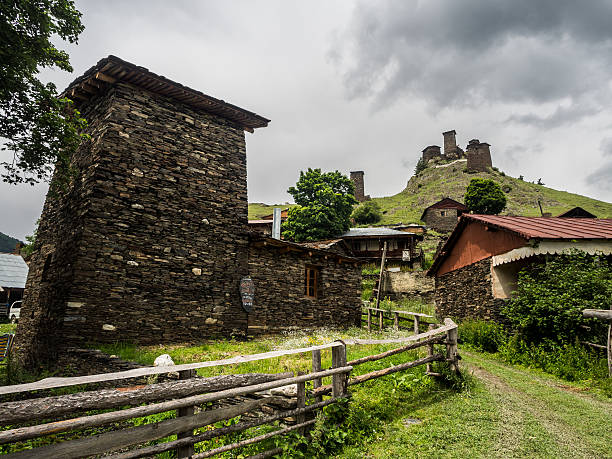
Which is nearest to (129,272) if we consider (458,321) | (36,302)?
(36,302)

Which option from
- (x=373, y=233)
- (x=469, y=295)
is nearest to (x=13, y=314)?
(x=373, y=233)

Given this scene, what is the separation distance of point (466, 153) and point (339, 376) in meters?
68.2

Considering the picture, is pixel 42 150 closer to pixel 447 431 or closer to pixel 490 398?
pixel 447 431

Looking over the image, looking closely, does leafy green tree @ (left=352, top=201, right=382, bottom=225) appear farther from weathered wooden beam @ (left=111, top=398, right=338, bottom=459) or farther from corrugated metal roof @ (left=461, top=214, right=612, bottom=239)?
weathered wooden beam @ (left=111, top=398, right=338, bottom=459)

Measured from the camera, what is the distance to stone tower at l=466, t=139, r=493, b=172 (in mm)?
60375

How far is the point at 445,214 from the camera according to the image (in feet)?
140

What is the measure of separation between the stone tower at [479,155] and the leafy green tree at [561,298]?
56457 mm

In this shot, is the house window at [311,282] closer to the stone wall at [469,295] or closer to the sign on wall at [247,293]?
the sign on wall at [247,293]

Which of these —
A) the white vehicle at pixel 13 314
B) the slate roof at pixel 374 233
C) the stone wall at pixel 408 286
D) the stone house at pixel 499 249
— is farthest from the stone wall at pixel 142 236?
the slate roof at pixel 374 233

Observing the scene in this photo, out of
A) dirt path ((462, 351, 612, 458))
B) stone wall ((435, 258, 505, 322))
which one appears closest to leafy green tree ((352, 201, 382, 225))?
stone wall ((435, 258, 505, 322))

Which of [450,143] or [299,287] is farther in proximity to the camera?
[450,143]

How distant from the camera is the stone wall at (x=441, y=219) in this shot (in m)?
41.9

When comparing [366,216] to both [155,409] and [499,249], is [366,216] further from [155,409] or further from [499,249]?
[155,409]

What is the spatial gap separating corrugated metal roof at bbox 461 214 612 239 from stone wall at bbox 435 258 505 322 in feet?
4.87
